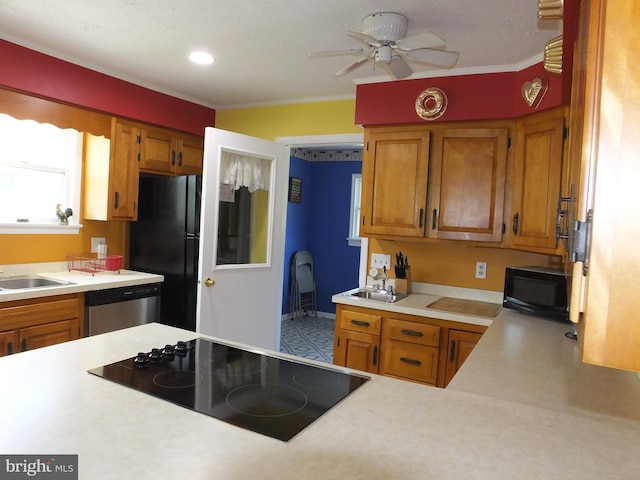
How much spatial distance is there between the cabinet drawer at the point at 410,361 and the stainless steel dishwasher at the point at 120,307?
172cm

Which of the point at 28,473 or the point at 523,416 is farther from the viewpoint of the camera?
the point at 523,416

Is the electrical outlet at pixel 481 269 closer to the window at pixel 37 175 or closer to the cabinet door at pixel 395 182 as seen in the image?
the cabinet door at pixel 395 182

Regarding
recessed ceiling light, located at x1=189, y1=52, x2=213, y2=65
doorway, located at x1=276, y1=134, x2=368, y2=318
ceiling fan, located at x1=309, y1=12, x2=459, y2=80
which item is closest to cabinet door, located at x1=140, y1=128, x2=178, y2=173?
recessed ceiling light, located at x1=189, y1=52, x2=213, y2=65

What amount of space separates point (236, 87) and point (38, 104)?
4.57 feet

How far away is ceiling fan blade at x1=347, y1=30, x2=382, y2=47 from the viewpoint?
1.97 m

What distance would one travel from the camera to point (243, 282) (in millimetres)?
3471

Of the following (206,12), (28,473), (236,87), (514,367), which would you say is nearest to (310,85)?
(236,87)

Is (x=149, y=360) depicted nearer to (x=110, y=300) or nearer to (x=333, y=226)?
(x=110, y=300)

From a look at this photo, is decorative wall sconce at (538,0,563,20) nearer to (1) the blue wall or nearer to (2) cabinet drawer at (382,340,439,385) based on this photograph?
(2) cabinet drawer at (382,340,439,385)

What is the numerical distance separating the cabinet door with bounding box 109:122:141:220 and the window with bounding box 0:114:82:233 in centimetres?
31

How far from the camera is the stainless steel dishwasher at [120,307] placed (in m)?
2.86

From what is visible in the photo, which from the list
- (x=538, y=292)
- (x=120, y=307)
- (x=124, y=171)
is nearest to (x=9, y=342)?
(x=120, y=307)

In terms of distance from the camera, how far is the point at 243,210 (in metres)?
3.53

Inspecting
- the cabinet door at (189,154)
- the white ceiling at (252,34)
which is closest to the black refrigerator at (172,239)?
the cabinet door at (189,154)
